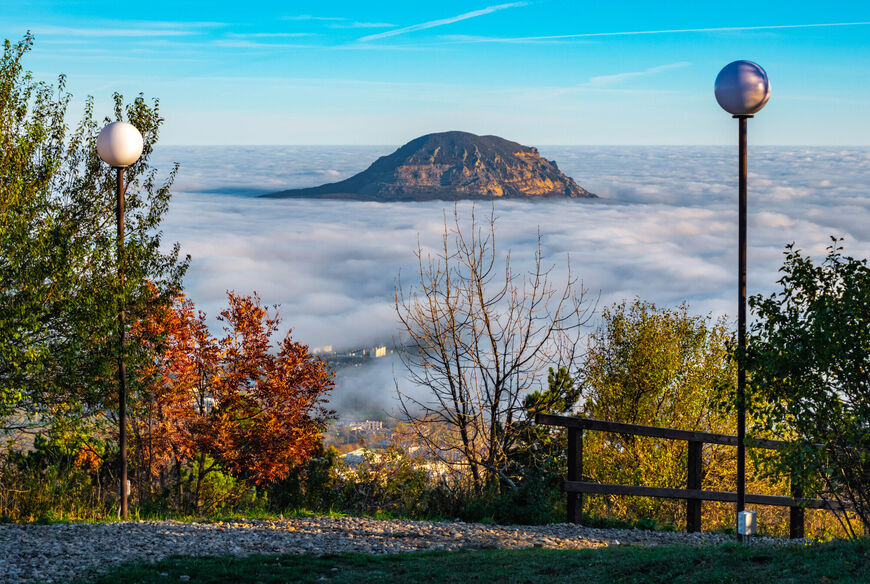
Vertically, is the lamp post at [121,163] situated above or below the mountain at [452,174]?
below

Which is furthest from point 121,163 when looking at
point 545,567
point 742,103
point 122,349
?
point 742,103

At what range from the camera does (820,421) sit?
22.7 ft

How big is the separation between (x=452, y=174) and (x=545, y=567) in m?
102

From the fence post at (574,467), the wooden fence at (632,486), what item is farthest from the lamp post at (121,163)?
the fence post at (574,467)

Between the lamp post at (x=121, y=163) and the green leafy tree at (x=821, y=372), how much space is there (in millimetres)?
7480

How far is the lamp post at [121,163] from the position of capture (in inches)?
379

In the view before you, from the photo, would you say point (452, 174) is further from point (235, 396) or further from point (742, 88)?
point (742, 88)

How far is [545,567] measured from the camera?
6.36 meters

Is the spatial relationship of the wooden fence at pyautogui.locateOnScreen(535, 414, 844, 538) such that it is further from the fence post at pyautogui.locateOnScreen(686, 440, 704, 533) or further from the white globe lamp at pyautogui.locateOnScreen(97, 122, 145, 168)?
the white globe lamp at pyautogui.locateOnScreen(97, 122, 145, 168)

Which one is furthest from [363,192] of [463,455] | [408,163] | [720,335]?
[463,455]

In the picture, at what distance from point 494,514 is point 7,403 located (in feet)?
20.3

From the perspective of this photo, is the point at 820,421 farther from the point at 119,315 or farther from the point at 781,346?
the point at 119,315

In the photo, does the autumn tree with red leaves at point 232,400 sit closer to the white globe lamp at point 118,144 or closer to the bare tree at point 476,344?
the bare tree at point 476,344

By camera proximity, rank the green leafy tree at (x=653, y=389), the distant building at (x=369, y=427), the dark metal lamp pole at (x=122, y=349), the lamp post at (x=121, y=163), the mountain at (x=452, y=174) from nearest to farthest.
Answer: the lamp post at (x=121, y=163), the dark metal lamp pole at (x=122, y=349), the distant building at (x=369, y=427), the green leafy tree at (x=653, y=389), the mountain at (x=452, y=174)
